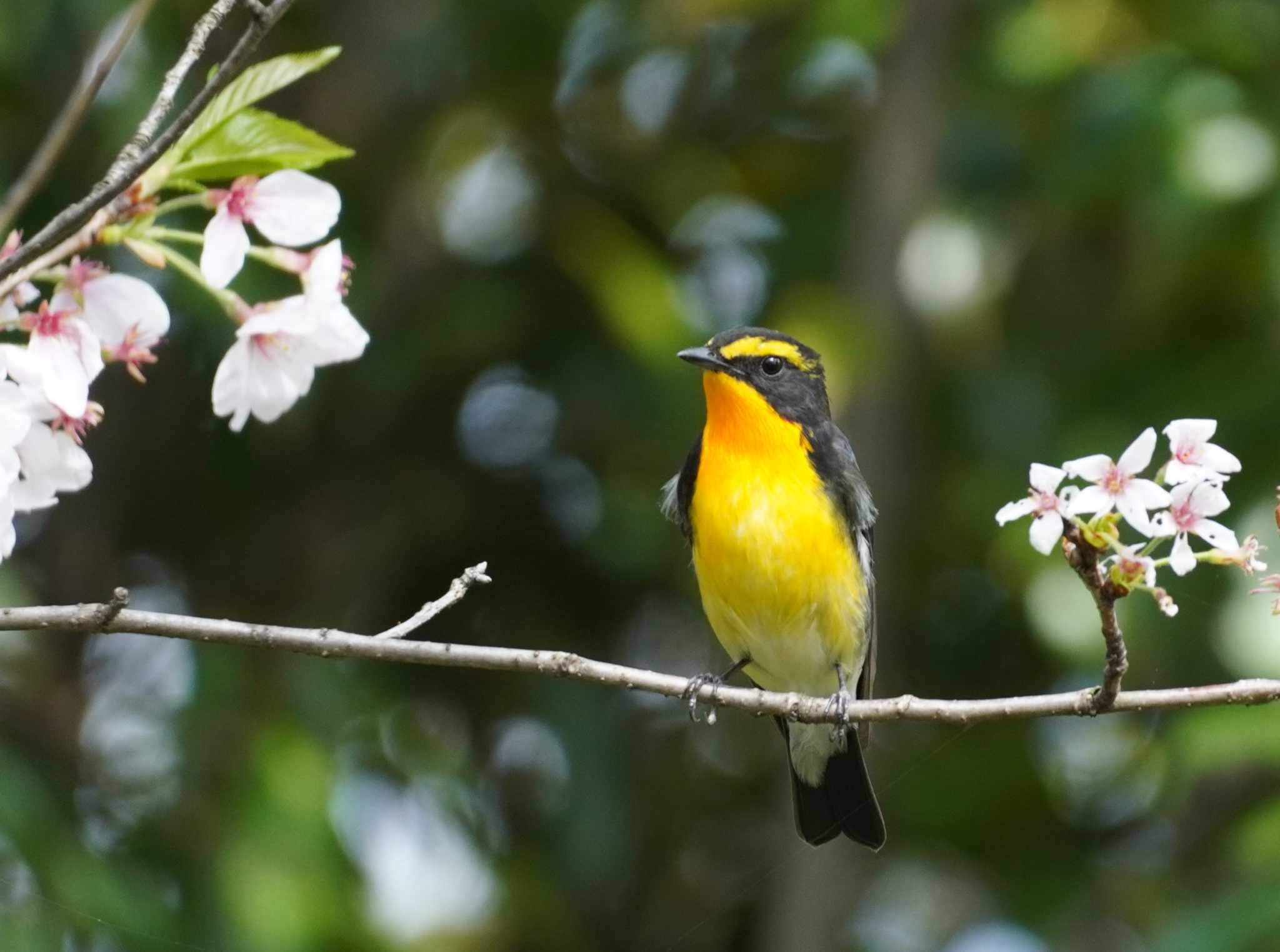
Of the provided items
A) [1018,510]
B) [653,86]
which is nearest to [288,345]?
[1018,510]

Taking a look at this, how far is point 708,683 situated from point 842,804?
4.54ft

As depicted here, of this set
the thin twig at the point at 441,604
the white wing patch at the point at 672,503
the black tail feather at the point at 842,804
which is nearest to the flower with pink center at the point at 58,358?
the thin twig at the point at 441,604

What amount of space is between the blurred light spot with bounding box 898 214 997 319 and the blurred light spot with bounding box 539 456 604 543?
4.99 feet

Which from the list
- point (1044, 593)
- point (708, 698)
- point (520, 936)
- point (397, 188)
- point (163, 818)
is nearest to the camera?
point (708, 698)

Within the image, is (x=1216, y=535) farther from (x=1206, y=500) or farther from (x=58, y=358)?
(x=58, y=358)

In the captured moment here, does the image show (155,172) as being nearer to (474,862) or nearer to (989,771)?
(474,862)

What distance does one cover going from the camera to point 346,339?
2.41 metres

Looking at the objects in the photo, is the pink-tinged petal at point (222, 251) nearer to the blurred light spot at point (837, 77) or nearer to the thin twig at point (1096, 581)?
the thin twig at point (1096, 581)

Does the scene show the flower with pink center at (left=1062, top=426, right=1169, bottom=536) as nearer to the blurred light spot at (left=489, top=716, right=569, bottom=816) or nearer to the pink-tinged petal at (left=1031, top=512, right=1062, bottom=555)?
the pink-tinged petal at (left=1031, top=512, right=1062, bottom=555)

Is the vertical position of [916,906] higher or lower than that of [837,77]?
lower

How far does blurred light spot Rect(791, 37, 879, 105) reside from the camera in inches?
296

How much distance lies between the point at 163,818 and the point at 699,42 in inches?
163

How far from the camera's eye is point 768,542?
4527 mm

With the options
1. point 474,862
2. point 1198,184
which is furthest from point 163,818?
point 1198,184
